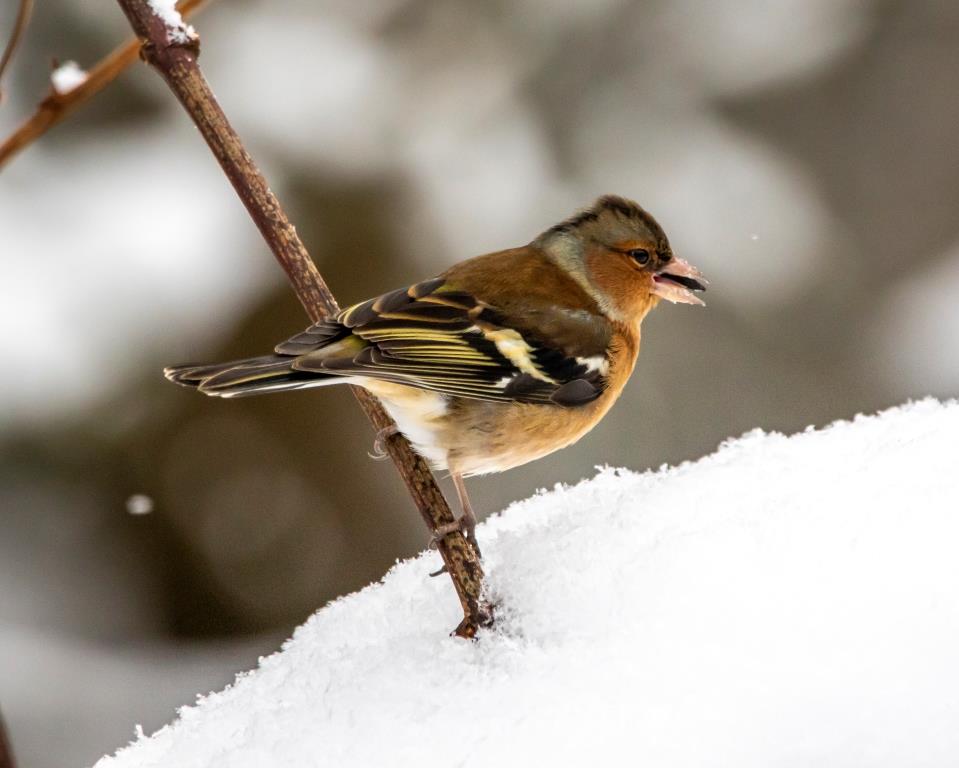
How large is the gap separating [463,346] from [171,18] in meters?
1.19

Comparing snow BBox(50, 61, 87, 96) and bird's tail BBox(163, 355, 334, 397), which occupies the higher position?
snow BBox(50, 61, 87, 96)

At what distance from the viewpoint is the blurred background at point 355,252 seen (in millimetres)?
4469

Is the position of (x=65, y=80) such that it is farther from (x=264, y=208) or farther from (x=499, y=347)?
(x=499, y=347)

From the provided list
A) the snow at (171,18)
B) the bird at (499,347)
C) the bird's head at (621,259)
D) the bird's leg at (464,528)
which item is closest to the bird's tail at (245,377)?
the bird at (499,347)

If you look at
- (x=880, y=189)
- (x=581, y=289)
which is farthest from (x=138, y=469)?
(x=880, y=189)

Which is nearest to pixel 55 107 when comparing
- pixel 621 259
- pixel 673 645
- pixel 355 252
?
pixel 673 645

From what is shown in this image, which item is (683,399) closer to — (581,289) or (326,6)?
(581,289)

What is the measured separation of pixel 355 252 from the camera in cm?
494

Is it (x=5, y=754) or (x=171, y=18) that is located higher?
(x=171, y=18)

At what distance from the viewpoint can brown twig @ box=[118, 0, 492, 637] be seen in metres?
1.85

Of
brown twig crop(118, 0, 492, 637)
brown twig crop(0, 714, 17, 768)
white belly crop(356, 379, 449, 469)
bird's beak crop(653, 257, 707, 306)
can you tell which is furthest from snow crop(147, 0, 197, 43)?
bird's beak crop(653, 257, 707, 306)

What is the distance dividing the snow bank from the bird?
1.30 feet

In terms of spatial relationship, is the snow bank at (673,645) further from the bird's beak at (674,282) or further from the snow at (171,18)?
the bird's beak at (674,282)

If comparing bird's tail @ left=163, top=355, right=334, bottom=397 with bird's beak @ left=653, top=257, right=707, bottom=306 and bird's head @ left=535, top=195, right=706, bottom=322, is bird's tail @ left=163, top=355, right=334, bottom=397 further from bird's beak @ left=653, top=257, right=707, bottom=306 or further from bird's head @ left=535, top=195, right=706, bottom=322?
bird's beak @ left=653, top=257, right=707, bottom=306
